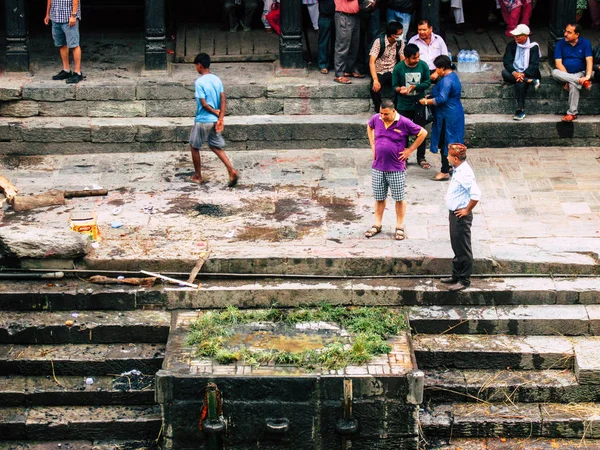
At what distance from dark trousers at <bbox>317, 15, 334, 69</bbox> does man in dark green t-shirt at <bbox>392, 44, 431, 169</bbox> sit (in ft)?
6.75

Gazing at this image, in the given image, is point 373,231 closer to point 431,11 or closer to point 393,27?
point 393,27

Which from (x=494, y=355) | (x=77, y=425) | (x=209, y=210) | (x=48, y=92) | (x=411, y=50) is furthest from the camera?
(x=48, y=92)

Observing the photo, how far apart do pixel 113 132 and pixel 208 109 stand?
2.16 m

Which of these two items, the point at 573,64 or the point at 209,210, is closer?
the point at 209,210

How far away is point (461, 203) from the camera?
1136 cm

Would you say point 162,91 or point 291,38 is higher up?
point 291,38

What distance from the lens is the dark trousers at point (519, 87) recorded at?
15352mm

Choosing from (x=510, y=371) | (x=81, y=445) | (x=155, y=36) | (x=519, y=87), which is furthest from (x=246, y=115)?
(x=81, y=445)

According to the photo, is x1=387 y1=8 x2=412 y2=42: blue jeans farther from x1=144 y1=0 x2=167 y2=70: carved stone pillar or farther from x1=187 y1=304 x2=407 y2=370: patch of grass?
x1=187 y1=304 x2=407 y2=370: patch of grass

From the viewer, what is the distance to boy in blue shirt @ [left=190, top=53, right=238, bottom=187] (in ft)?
44.4

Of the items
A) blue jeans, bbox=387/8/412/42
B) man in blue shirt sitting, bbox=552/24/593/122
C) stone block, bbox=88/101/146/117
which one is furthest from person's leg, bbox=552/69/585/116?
stone block, bbox=88/101/146/117

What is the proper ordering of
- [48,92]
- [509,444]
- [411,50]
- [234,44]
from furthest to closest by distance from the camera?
[234,44] < [48,92] < [411,50] < [509,444]

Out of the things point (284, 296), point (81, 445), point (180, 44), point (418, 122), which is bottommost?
point (81, 445)

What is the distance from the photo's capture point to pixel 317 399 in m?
10.4
